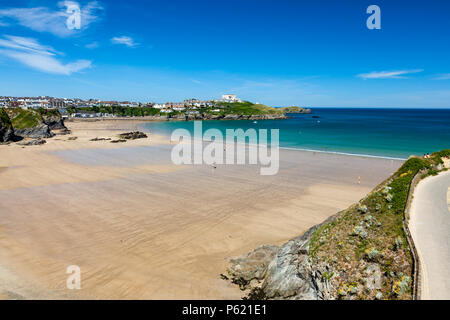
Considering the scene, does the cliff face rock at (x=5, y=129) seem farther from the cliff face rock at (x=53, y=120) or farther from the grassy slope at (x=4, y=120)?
the cliff face rock at (x=53, y=120)

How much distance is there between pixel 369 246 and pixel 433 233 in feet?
8.78

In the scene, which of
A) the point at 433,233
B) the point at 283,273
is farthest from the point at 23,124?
the point at 433,233

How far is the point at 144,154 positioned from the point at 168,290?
1347 inches

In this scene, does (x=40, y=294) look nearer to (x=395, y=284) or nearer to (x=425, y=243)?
(x=395, y=284)

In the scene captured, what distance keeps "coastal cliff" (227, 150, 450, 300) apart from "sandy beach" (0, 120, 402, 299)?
4.90 ft

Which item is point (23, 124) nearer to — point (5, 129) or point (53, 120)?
point (5, 129)

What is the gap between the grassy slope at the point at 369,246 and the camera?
7828 mm

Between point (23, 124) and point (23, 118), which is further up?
point (23, 118)

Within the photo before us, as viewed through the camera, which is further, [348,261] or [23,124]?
[23,124]

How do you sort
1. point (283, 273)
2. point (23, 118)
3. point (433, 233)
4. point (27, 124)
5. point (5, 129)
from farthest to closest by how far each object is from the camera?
point (23, 118) → point (27, 124) → point (5, 129) → point (283, 273) → point (433, 233)

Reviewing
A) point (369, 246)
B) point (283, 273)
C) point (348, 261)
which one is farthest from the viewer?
point (283, 273)

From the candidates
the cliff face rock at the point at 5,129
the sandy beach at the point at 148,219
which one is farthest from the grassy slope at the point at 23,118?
the sandy beach at the point at 148,219

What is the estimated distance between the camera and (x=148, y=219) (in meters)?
17.3

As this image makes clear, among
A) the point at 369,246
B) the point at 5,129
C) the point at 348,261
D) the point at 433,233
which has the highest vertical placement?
the point at 5,129
